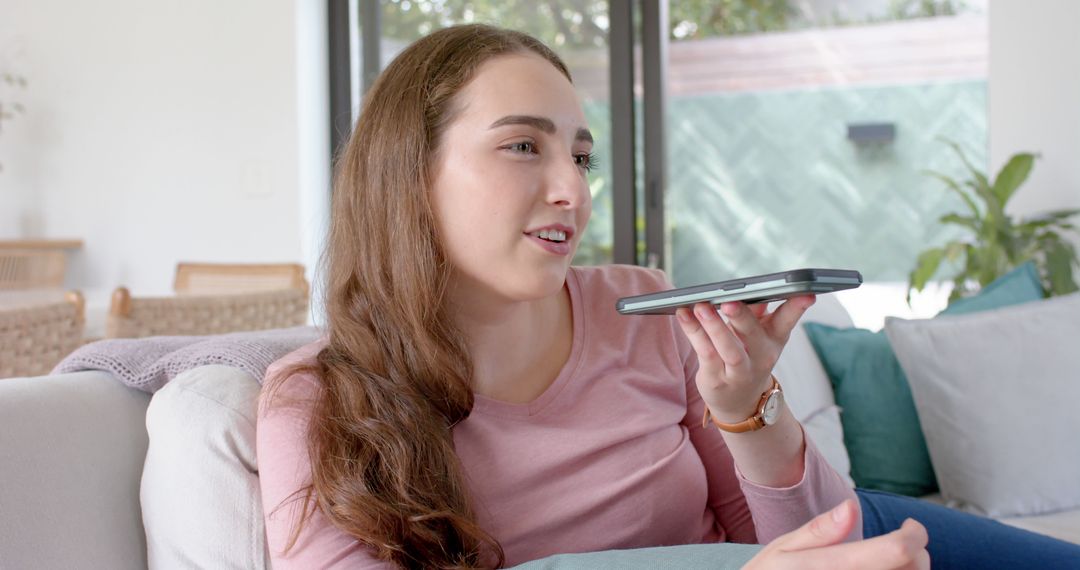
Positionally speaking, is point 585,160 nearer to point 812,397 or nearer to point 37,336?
point 812,397

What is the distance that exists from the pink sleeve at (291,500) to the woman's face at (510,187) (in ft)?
0.85

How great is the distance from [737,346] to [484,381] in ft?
1.22

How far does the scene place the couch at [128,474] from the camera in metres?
1.01

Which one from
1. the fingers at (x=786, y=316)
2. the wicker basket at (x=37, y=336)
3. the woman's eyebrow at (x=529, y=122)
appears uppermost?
the woman's eyebrow at (x=529, y=122)

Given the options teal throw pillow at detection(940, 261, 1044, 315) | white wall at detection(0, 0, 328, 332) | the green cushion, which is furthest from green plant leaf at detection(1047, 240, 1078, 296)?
white wall at detection(0, 0, 328, 332)

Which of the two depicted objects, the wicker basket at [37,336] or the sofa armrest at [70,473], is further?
the wicker basket at [37,336]

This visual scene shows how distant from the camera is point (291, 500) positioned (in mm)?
1036

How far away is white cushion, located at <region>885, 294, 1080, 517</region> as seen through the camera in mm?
2043

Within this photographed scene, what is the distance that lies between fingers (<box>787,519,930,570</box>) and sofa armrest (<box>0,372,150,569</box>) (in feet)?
2.32

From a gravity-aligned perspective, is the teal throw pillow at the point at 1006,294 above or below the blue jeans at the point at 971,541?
above

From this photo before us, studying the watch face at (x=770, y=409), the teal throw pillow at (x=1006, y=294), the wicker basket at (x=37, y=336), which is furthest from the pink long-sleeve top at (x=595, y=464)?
the teal throw pillow at (x=1006, y=294)

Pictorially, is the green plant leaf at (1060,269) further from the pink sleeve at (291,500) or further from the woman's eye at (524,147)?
the pink sleeve at (291,500)

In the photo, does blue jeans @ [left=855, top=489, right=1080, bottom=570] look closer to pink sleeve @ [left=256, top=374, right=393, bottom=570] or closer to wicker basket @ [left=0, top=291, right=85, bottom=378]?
pink sleeve @ [left=256, top=374, right=393, bottom=570]

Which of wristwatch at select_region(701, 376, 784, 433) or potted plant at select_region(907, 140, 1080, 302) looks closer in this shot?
wristwatch at select_region(701, 376, 784, 433)
